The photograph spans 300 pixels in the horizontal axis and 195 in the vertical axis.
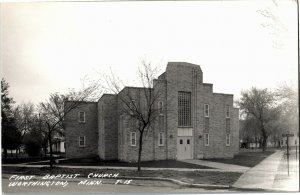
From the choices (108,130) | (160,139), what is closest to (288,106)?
(160,139)

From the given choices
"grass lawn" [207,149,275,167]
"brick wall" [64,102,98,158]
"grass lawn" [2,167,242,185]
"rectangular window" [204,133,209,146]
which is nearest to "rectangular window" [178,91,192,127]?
"rectangular window" [204,133,209,146]

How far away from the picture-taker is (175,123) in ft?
80.1

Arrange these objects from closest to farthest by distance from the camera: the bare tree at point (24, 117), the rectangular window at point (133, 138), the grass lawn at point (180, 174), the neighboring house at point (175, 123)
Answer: the grass lawn at point (180, 174) < the bare tree at point (24, 117) < the neighboring house at point (175, 123) < the rectangular window at point (133, 138)

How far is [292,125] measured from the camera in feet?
41.4

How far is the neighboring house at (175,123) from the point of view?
23.9 m

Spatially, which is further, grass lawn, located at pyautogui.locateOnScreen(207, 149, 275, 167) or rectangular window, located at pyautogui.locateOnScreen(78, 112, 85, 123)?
rectangular window, located at pyautogui.locateOnScreen(78, 112, 85, 123)

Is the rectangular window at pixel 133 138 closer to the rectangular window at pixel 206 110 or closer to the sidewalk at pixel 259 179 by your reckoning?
the rectangular window at pixel 206 110

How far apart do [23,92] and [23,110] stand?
1199mm

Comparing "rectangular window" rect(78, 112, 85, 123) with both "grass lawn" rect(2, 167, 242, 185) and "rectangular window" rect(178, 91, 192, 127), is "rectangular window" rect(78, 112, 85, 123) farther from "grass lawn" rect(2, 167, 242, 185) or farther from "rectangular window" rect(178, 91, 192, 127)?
"grass lawn" rect(2, 167, 242, 185)

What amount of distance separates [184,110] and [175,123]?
1.21 meters

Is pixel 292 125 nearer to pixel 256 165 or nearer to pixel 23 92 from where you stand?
pixel 256 165

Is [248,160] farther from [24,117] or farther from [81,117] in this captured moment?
[24,117]

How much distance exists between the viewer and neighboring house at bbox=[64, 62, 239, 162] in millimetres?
23891

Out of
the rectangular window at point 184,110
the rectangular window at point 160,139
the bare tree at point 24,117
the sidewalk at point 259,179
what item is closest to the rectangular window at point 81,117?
the rectangular window at point 160,139
